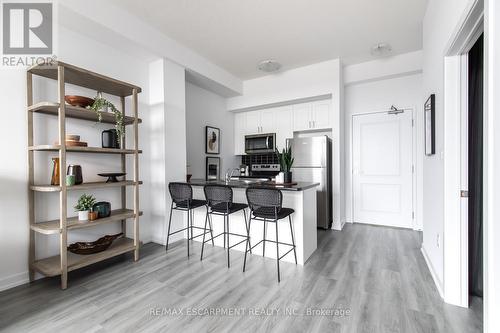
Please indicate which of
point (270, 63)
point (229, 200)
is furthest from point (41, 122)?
point (270, 63)

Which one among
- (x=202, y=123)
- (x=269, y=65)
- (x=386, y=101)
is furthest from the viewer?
(x=202, y=123)

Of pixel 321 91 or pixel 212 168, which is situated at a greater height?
pixel 321 91

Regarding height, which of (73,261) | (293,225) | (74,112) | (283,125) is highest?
(283,125)

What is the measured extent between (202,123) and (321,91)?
2.32m

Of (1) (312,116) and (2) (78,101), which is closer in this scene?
(2) (78,101)

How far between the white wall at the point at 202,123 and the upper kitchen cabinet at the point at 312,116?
155 cm

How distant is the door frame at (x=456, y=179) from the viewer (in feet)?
5.94

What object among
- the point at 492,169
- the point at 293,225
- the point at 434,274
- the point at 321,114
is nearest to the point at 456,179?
the point at 492,169

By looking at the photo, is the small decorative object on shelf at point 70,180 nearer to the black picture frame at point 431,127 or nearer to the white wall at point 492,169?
the white wall at point 492,169

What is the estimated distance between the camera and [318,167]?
13.3 ft

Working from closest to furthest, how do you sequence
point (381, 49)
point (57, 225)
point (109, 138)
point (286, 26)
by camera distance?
1. point (57, 225)
2. point (109, 138)
3. point (286, 26)
4. point (381, 49)

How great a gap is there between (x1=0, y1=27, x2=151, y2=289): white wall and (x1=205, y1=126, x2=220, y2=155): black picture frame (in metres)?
1.67

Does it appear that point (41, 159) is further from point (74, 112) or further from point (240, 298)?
point (240, 298)

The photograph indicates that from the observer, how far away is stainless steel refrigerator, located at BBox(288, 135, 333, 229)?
13.2 feet
